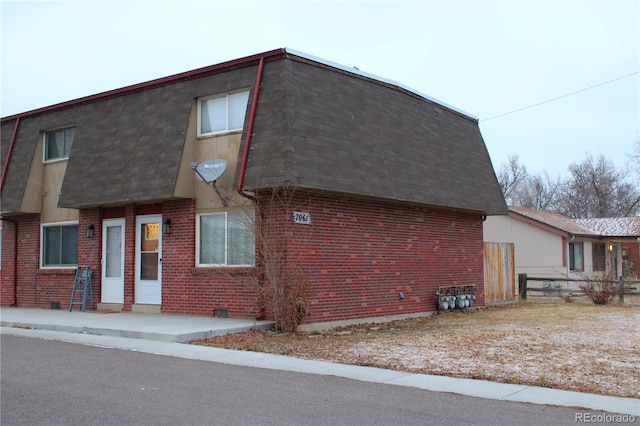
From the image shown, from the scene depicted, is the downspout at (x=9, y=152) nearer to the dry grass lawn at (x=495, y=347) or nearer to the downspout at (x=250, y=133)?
the downspout at (x=250, y=133)

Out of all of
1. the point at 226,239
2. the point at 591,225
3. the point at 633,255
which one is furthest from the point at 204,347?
the point at 633,255

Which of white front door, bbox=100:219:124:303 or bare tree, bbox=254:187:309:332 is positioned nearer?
bare tree, bbox=254:187:309:332

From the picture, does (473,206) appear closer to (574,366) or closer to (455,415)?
(574,366)

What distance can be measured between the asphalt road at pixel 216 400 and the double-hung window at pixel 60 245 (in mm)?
8993

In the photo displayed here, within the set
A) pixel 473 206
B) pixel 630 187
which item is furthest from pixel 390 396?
pixel 630 187

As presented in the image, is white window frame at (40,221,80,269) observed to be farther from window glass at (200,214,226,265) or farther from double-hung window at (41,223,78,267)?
window glass at (200,214,226,265)

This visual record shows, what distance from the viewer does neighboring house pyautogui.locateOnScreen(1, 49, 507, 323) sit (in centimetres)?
1381

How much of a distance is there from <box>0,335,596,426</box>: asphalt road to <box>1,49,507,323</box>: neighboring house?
5029mm

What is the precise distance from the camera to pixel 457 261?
61.9ft

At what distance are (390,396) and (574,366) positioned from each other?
3341 millimetres

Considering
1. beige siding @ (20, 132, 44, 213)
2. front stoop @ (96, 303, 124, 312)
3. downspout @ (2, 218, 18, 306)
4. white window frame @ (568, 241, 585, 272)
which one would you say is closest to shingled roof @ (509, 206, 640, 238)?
white window frame @ (568, 241, 585, 272)

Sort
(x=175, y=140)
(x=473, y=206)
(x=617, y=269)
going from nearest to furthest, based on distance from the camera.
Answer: (x=175, y=140) < (x=473, y=206) < (x=617, y=269)

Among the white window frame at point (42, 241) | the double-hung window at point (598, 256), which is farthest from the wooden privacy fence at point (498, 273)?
the double-hung window at point (598, 256)

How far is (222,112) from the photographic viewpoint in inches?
597
